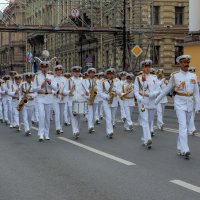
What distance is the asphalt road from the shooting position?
765 cm

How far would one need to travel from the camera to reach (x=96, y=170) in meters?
9.54

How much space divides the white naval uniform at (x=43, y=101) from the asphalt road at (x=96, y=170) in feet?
1.30

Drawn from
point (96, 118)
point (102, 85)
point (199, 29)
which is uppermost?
point (199, 29)

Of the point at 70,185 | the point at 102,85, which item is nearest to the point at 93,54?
the point at 102,85

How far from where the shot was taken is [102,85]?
15.5 m

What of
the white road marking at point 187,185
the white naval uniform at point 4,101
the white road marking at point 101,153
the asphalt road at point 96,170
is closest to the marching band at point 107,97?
the white naval uniform at point 4,101

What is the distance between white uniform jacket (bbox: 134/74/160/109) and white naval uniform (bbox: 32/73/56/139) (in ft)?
8.83

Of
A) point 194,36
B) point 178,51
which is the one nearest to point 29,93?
point 194,36

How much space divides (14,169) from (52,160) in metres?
1.15

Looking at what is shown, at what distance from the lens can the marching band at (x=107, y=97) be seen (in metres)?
11.1

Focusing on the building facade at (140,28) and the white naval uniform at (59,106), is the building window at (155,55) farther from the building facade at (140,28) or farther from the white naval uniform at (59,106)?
the white naval uniform at (59,106)

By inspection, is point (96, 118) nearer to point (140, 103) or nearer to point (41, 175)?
point (140, 103)

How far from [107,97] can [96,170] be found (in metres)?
5.73

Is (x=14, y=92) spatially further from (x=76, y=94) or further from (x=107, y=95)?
(x=107, y=95)
